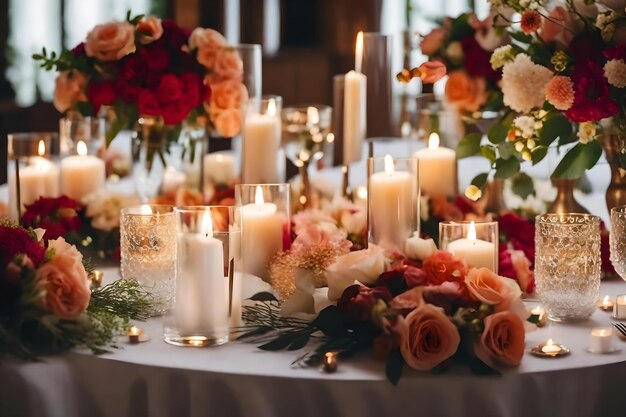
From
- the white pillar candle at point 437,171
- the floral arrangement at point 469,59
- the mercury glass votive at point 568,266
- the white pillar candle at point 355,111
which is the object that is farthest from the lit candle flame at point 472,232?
the white pillar candle at point 355,111

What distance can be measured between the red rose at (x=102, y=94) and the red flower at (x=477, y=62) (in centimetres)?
92

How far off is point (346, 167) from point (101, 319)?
1.26m

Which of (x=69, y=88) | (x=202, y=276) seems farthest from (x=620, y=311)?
(x=69, y=88)

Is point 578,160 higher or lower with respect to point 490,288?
higher

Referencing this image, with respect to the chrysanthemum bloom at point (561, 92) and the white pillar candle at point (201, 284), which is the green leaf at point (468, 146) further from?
the white pillar candle at point (201, 284)

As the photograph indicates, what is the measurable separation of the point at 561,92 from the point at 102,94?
120 centimetres

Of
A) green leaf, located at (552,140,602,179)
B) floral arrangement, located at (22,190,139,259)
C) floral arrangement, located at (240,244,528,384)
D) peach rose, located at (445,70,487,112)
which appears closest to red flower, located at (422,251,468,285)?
floral arrangement, located at (240,244,528,384)

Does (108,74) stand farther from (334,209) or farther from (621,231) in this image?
(621,231)

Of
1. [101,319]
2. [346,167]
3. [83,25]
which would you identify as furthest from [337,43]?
[101,319]

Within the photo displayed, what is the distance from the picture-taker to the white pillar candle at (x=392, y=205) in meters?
2.22

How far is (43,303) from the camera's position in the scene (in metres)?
1.76

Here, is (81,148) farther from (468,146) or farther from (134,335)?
(134,335)

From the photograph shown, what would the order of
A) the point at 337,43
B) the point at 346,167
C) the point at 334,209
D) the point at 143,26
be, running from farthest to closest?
the point at 337,43 → the point at 346,167 → the point at 143,26 → the point at 334,209

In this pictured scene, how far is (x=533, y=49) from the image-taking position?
7.63 feet
